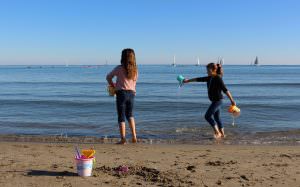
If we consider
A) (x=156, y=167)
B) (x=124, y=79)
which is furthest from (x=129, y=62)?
(x=156, y=167)

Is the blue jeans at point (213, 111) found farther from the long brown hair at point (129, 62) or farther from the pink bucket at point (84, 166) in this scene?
the pink bucket at point (84, 166)

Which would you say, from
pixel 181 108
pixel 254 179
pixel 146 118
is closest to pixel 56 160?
pixel 254 179

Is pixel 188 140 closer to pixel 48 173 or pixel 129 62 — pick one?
pixel 129 62

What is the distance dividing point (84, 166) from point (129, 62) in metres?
2.86

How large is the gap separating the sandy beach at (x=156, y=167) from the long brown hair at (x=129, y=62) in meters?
1.38

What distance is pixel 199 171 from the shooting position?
17.4ft

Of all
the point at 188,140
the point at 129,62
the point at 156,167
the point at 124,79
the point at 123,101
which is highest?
the point at 129,62

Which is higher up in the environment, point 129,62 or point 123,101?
point 129,62

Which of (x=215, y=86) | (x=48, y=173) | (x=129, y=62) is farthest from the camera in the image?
(x=215, y=86)

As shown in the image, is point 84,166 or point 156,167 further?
point 156,167

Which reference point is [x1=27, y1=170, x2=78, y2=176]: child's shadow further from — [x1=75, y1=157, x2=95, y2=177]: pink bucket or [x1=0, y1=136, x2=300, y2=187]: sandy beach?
[x1=75, y1=157, x2=95, y2=177]: pink bucket

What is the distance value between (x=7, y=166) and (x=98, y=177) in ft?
4.79

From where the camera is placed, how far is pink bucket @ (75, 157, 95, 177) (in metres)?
4.94

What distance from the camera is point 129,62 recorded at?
24.2 feet
